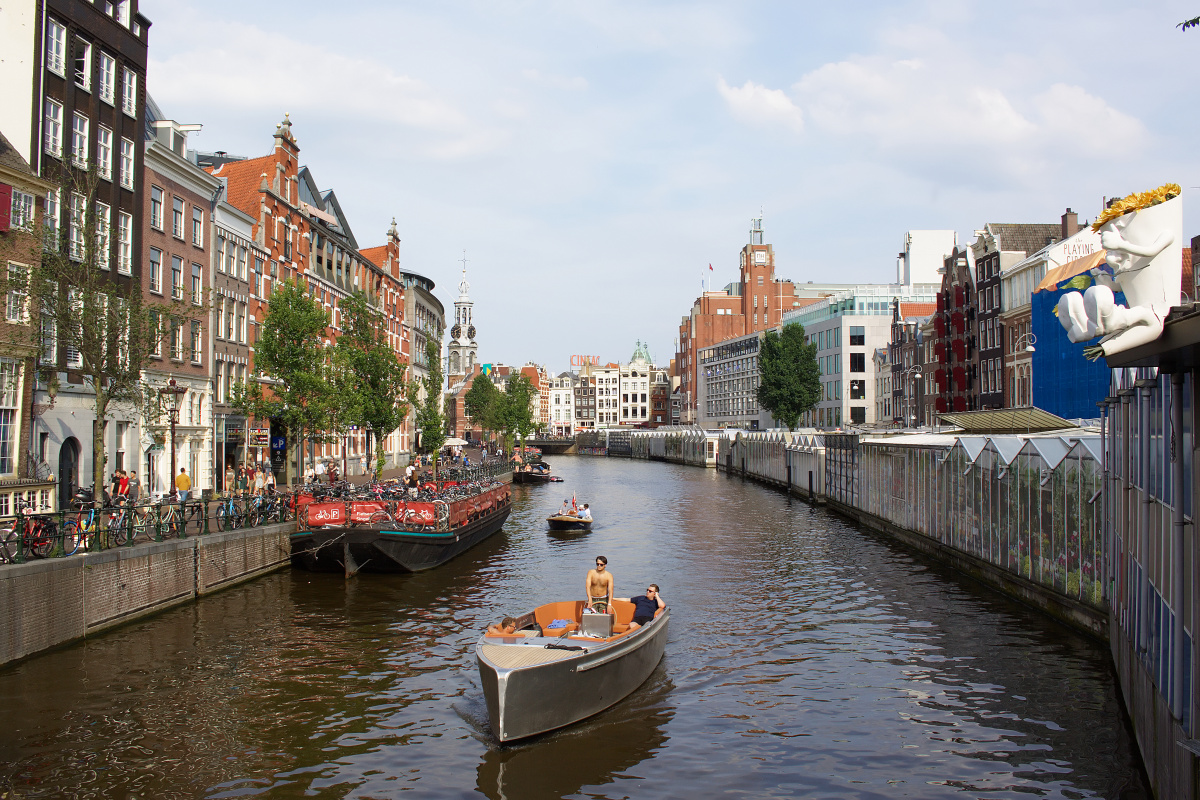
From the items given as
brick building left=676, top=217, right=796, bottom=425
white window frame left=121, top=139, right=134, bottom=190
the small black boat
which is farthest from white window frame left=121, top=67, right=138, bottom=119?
brick building left=676, top=217, right=796, bottom=425

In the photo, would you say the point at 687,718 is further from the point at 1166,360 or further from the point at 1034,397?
the point at 1034,397

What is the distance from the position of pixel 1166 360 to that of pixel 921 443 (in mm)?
31800

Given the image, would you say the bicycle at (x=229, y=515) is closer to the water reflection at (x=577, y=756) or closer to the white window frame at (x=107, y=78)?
the white window frame at (x=107, y=78)

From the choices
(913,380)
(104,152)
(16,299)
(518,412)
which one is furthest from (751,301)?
(16,299)

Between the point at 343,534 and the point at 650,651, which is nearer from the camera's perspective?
the point at 650,651

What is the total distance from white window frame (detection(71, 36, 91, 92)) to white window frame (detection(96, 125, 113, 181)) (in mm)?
1654

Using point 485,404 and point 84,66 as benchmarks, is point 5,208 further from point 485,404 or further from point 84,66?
point 485,404

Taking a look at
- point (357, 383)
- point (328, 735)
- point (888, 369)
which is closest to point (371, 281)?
point (357, 383)

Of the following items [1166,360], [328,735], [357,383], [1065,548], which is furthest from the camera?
[357,383]

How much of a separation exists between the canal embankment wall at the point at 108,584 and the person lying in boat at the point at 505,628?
1002 cm

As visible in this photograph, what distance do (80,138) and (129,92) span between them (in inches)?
161

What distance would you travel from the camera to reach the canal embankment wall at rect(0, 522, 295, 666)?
62.6 feet

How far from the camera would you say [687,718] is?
17.5 m

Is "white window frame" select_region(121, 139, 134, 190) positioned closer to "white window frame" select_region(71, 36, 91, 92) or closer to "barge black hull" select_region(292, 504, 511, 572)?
"white window frame" select_region(71, 36, 91, 92)
